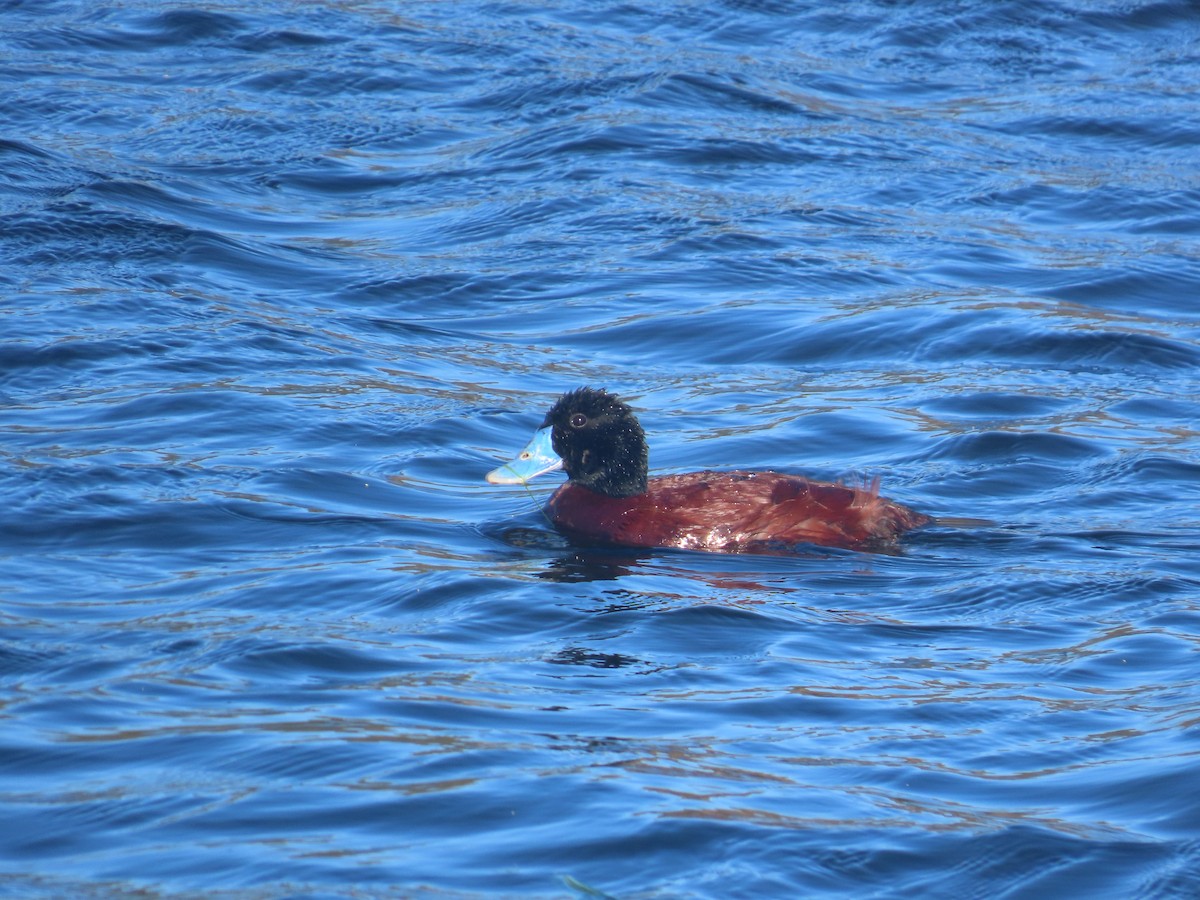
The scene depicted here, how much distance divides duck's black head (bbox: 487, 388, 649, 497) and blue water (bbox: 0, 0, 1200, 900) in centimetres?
31

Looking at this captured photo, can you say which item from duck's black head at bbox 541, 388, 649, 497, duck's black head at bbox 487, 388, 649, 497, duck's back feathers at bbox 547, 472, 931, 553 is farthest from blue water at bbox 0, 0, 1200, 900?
duck's black head at bbox 541, 388, 649, 497

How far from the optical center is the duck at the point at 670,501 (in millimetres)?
8766

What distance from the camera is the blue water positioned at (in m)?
5.43

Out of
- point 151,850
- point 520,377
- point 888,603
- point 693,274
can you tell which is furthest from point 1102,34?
point 151,850

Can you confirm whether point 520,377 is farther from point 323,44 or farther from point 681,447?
point 323,44

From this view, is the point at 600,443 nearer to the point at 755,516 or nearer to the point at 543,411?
the point at 755,516

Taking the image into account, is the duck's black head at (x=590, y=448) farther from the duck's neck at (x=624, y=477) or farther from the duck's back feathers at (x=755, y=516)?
the duck's back feathers at (x=755, y=516)

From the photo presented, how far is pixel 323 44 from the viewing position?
1886 cm

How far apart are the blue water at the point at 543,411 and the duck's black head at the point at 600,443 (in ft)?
1.36

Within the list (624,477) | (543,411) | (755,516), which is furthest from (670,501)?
(543,411)

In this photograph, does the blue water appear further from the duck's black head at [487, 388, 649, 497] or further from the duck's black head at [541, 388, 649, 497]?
the duck's black head at [541, 388, 649, 497]

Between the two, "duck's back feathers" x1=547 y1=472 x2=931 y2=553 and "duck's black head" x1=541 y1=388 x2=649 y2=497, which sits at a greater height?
"duck's black head" x1=541 y1=388 x2=649 y2=497

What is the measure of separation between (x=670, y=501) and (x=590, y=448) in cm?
52

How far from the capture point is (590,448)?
918cm
